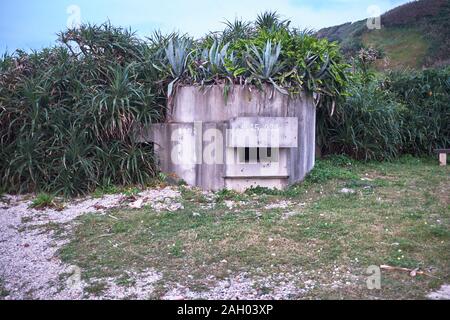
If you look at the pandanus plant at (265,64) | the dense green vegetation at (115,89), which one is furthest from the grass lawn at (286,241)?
the pandanus plant at (265,64)

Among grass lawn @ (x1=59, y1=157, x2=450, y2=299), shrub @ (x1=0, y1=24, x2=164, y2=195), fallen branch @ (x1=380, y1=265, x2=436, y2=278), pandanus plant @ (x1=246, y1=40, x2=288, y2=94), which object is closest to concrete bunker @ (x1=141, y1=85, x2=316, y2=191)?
pandanus plant @ (x1=246, y1=40, x2=288, y2=94)

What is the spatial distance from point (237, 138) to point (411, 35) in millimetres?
23007

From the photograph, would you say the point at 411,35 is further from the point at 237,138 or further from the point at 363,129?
the point at 237,138

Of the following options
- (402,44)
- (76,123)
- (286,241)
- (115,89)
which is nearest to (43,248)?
(286,241)

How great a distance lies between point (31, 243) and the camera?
460cm

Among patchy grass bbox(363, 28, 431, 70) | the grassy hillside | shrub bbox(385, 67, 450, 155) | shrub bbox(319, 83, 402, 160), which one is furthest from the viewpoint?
patchy grass bbox(363, 28, 431, 70)

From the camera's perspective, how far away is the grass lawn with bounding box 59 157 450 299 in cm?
346

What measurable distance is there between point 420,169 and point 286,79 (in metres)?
3.02

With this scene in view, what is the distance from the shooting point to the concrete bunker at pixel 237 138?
6230mm

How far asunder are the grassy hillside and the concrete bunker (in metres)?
17.1

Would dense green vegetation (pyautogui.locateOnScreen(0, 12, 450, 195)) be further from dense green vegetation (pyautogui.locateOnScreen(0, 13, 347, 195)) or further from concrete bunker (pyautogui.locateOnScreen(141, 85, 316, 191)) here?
concrete bunker (pyautogui.locateOnScreen(141, 85, 316, 191))

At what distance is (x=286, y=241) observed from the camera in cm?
423

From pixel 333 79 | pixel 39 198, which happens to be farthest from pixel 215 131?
pixel 39 198

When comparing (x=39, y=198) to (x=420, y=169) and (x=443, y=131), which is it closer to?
(x=420, y=169)
